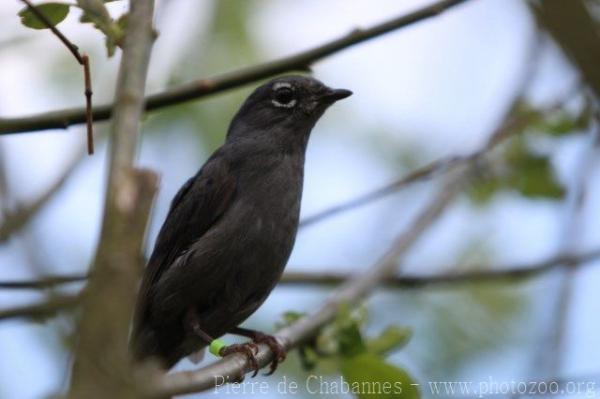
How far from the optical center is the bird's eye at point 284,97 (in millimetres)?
7328

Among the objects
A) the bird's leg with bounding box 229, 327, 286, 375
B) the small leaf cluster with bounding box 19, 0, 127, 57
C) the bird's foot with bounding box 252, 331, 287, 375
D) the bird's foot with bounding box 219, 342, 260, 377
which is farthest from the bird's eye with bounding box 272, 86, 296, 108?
the small leaf cluster with bounding box 19, 0, 127, 57

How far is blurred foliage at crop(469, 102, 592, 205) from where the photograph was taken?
746 centimetres

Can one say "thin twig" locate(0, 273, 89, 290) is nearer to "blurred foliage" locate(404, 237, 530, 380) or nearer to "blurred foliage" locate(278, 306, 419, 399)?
"blurred foliage" locate(278, 306, 419, 399)

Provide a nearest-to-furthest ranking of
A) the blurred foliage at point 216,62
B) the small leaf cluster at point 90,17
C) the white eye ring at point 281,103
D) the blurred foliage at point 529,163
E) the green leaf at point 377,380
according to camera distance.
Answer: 1. the small leaf cluster at point 90,17
2. the green leaf at point 377,380
3. the white eye ring at point 281,103
4. the blurred foliage at point 529,163
5. the blurred foliage at point 216,62

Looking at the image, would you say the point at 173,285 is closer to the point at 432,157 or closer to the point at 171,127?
the point at 171,127

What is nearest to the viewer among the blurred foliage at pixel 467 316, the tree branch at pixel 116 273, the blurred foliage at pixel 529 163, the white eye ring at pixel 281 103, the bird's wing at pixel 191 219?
the tree branch at pixel 116 273

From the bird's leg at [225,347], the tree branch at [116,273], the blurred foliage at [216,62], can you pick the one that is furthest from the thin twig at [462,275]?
the tree branch at [116,273]

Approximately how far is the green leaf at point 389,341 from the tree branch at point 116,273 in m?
3.41

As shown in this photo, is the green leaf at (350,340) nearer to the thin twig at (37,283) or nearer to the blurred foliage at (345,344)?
the blurred foliage at (345,344)

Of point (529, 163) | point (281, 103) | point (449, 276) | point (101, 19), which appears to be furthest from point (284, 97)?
point (101, 19)

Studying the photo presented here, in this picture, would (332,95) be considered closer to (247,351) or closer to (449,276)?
(449,276)

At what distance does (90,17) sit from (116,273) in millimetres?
2413

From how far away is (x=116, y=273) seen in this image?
8.19 ft

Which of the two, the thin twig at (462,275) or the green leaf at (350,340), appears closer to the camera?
the green leaf at (350,340)
